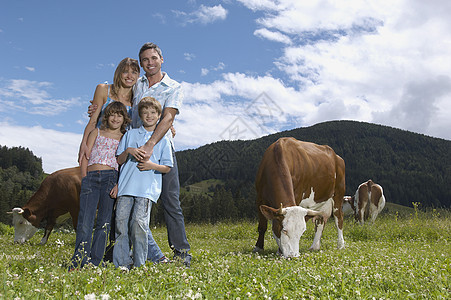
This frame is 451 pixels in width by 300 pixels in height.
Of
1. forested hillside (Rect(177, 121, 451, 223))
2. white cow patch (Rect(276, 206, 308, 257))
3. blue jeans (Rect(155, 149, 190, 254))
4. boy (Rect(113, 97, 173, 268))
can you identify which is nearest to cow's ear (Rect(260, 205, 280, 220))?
white cow patch (Rect(276, 206, 308, 257))

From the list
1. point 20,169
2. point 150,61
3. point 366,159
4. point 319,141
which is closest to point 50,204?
point 150,61

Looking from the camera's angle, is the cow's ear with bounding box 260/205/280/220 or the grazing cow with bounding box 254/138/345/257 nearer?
the grazing cow with bounding box 254/138/345/257

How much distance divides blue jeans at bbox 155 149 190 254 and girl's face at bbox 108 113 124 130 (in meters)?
1.03

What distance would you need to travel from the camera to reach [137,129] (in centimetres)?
570

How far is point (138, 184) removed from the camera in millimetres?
5363

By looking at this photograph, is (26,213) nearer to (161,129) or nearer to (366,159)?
(161,129)

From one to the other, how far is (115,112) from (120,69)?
89cm

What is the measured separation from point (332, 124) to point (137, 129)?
→ 165m

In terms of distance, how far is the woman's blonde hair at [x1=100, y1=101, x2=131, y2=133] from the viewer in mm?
5770

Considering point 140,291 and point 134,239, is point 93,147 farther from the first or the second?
point 140,291

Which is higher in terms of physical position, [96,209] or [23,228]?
[96,209]

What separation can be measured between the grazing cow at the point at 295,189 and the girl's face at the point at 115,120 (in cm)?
353

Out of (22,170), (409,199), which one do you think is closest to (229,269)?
(22,170)

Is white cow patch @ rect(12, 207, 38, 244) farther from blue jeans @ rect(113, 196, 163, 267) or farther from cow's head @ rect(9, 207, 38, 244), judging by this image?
blue jeans @ rect(113, 196, 163, 267)
